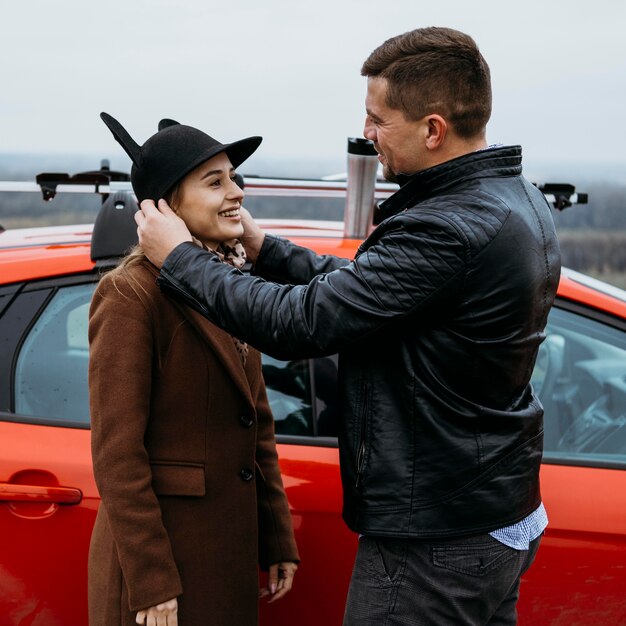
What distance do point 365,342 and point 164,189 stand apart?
54cm

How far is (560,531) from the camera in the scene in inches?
90.7

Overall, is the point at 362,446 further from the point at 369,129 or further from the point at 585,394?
the point at 585,394

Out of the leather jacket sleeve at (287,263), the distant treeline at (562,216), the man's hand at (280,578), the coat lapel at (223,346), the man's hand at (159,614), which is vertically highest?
the leather jacket sleeve at (287,263)

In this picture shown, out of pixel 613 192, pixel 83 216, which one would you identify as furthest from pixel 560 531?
pixel 613 192

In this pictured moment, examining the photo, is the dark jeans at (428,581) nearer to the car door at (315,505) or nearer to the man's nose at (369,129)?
the car door at (315,505)

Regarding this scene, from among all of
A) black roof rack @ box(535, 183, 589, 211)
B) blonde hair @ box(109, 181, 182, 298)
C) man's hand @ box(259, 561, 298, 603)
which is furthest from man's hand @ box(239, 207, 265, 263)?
black roof rack @ box(535, 183, 589, 211)

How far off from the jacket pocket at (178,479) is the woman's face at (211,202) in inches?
19.8

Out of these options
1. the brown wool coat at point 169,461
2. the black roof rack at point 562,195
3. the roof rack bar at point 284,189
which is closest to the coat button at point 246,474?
the brown wool coat at point 169,461

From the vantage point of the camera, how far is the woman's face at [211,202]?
1901 millimetres

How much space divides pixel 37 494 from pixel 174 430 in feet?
1.96

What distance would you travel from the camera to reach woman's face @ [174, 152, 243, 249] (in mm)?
1901

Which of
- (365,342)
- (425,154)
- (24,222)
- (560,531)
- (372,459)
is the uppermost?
(425,154)

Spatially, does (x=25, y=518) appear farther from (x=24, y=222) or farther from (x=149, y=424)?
(x=24, y=222)

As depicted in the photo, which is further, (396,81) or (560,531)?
(560,531)
